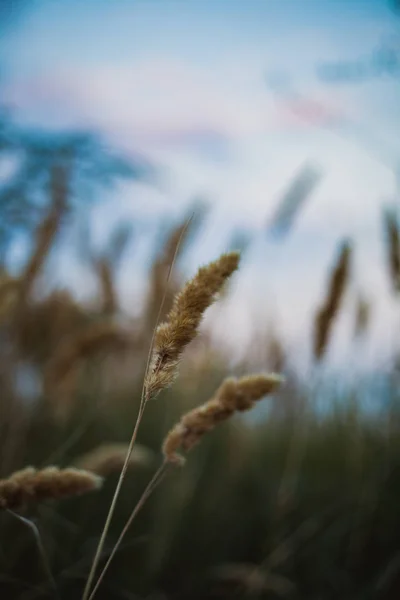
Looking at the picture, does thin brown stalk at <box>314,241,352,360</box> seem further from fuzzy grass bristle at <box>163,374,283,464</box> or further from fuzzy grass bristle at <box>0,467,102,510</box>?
fuzzy grass bristle at <box>0,467,102,510</box>

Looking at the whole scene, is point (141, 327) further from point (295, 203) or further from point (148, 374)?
point (148, 374)

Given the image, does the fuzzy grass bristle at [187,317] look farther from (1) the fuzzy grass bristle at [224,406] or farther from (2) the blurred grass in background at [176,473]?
(2) the blurred grass in background at [176,473]

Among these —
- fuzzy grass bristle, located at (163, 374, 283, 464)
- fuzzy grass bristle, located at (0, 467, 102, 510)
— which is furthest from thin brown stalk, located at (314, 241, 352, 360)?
fuzzy grass bristle, located at (0, 467, 102, 510)

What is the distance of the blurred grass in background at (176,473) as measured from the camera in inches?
52.6

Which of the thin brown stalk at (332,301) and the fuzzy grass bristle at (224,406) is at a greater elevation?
the thin brown stalk at (332,301)

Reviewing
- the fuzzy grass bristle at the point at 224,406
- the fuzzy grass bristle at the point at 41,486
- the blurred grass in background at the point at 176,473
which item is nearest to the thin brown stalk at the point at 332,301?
the blurred grass in background at the point at 176,473

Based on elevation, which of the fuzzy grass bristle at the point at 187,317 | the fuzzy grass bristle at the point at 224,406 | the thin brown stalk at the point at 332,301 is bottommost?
the fuzzy grass bristle at the point at 224,406

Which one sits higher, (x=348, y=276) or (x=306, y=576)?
(x=348, y=276)

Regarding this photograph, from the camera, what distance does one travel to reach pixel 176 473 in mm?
1918

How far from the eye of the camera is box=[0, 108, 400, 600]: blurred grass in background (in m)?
1.34

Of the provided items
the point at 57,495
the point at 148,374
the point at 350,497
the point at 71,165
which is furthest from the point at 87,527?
the point at 148,374

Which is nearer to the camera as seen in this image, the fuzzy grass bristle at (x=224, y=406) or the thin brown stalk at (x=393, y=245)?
the fuzzy grass bristle at (x=224, y=406)

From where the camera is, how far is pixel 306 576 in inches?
67.8

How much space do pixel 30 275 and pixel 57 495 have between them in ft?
2.01
